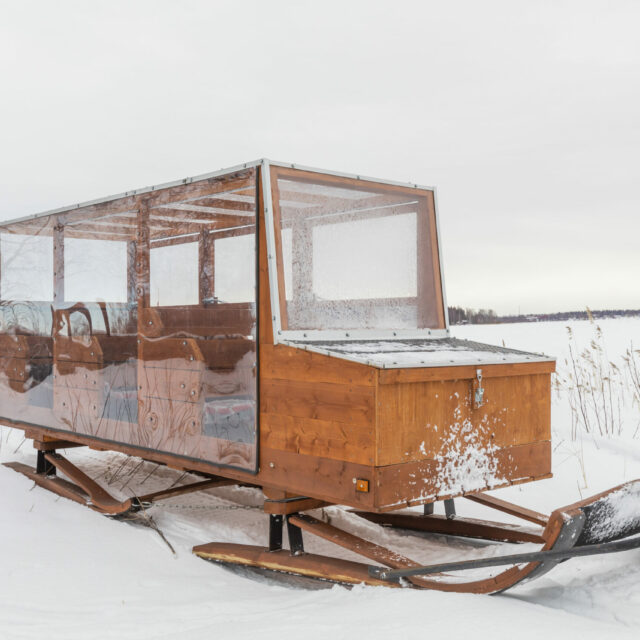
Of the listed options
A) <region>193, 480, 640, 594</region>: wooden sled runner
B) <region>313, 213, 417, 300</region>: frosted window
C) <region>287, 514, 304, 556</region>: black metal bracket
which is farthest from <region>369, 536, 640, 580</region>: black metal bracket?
<region>313, 213, 417, 300</region>: frosted window

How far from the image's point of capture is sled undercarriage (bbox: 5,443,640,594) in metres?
3.46

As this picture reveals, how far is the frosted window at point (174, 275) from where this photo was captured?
207 inches

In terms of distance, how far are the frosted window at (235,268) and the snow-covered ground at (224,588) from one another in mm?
1729

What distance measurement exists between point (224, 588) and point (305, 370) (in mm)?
1401

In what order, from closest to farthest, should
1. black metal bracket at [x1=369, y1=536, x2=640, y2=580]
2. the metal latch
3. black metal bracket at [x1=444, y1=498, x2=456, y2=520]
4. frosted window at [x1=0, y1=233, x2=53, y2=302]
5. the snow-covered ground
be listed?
black metal bracket at [x1=369, y1=536, x2=640, y2=580] < the snow-covered ground < the metal latch < black metal bracket at [x1=444, y1=498, x2=456, y2=520] < frosted window at [x1=0, y1=233, x2=53, y2=302]

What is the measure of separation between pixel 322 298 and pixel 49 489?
3336mm

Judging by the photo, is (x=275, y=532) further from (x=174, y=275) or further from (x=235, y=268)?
(x=174, y=275)

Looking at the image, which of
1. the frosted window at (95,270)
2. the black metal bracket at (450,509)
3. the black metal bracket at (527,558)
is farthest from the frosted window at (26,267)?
the black metal bracket at (527,558)

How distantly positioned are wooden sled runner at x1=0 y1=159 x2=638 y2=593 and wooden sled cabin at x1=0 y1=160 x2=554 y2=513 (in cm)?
1

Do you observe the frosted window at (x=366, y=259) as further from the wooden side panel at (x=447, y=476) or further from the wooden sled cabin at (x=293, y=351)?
the wooden side panel at (x=447, y=476)

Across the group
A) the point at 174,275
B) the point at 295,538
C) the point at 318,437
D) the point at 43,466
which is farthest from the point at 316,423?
the point at 43,466

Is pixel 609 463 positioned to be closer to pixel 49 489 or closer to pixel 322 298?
pixel 322 298

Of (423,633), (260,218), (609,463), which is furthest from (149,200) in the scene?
(609,463)

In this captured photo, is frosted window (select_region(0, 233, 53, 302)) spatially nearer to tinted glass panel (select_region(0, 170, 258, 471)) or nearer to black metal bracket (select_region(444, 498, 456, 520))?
tinted glass panel (select_region(0, 170, 258, 471))
